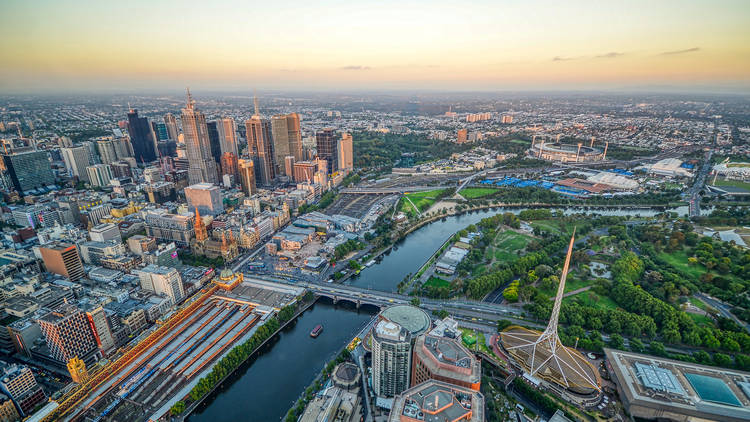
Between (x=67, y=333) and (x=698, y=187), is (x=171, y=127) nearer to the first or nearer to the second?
(x=67, y=333)

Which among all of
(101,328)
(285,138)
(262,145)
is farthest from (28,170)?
(101,328)

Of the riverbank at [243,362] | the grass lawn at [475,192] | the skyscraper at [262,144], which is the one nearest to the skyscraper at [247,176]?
the skyscraper at [262,144]

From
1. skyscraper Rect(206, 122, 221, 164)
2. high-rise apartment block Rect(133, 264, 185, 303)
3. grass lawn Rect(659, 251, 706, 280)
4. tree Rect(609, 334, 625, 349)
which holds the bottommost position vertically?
grass lawn Rect(659, 251, 706, 280)

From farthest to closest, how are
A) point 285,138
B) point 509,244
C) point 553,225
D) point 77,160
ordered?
point 285,138 < point 77,160 < point 553,225 < point 509,244

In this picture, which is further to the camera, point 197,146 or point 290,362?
point 197,146

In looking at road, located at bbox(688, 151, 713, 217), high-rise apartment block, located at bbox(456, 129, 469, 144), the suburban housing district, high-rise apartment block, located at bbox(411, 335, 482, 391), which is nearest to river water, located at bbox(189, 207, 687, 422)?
the suburban housing district

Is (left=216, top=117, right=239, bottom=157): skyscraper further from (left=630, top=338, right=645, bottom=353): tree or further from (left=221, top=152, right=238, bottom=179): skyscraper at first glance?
(left=630, top=338, right=645, bottom=353): tree
